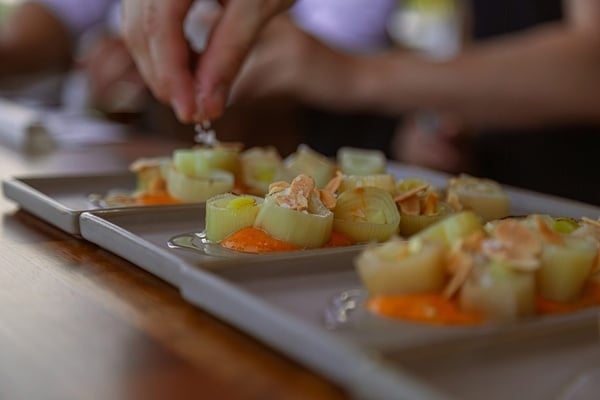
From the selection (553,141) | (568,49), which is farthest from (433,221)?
(553,141)

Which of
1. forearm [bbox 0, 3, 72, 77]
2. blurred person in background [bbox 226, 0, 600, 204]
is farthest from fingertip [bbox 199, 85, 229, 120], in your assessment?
forearm [bbox 0, 3, 72, 77]

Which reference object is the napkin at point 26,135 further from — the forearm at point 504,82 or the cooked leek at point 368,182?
the cooked leek at point 368,182

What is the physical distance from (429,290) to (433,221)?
0.31m

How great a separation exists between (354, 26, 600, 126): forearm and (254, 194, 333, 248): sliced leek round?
5.25 feet

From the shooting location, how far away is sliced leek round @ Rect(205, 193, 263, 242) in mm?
981

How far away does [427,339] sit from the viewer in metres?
0.64

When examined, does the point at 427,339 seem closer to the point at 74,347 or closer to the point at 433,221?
the point at 74,347

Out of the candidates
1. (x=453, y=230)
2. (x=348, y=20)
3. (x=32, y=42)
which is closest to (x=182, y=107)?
(x=453, y=230)

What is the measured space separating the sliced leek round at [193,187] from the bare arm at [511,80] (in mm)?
1412

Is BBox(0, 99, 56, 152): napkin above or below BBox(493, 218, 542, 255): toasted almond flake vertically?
below

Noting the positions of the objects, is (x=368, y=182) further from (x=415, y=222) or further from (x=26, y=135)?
(x=26, y=135)

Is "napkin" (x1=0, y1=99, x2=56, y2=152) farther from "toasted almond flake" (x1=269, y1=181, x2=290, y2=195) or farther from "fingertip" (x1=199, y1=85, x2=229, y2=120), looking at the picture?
"toasted almond flake" (x1=269, y1=181, x2=290, y2=195)

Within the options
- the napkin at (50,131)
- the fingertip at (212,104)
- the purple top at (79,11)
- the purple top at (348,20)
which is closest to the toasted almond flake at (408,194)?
the fingertip at (212,104)

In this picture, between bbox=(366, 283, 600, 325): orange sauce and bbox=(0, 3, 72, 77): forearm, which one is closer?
bbox=(366, 283, 600, 325): orange sauce
